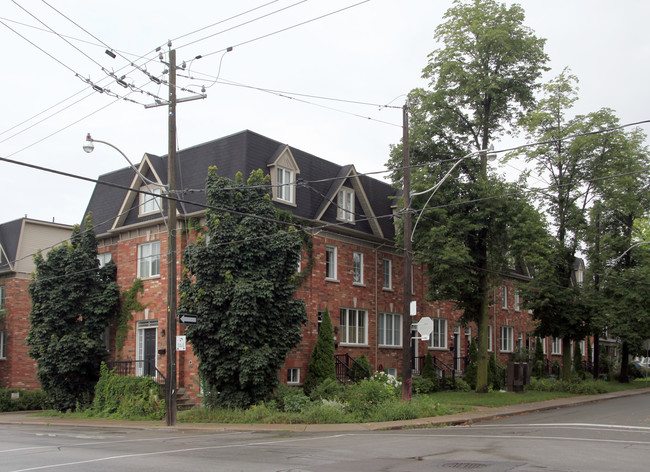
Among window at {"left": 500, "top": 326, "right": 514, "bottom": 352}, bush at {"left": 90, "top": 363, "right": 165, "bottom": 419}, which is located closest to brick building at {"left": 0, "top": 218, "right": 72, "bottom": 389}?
bush at {"left": 90, "top": 363, "right": 165, "bottom": 419}

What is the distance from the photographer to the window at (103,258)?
28375 millimetres

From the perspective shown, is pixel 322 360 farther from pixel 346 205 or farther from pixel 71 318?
pixel 71 318

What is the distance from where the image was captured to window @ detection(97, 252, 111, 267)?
2838 centimetres

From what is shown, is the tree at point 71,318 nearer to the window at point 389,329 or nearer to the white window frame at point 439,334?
the window at point 389,329

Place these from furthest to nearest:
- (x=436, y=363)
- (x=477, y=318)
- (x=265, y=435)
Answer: (x=436, y=363)
(x=477, y=318)
(x=265, y=435)

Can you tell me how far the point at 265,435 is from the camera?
16.5 metres

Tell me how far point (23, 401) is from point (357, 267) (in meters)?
16.3

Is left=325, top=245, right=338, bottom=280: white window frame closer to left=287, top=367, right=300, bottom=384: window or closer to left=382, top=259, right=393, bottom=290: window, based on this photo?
left=382, top=259, right=393, bottom=290: window

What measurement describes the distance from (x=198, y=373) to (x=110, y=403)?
4148 mm

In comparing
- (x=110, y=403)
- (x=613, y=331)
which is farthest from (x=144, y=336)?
(x=613, y=331)

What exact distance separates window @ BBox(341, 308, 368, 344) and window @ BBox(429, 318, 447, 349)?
6067 millimetres

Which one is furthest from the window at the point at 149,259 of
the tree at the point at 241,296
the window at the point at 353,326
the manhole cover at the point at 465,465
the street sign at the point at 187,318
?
the manhole cover at the point at 465,465

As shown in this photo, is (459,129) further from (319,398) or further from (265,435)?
(265,435)

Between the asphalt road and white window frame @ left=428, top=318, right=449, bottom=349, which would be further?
white window frame @ left=428, top=318, right=449, bottom=349
